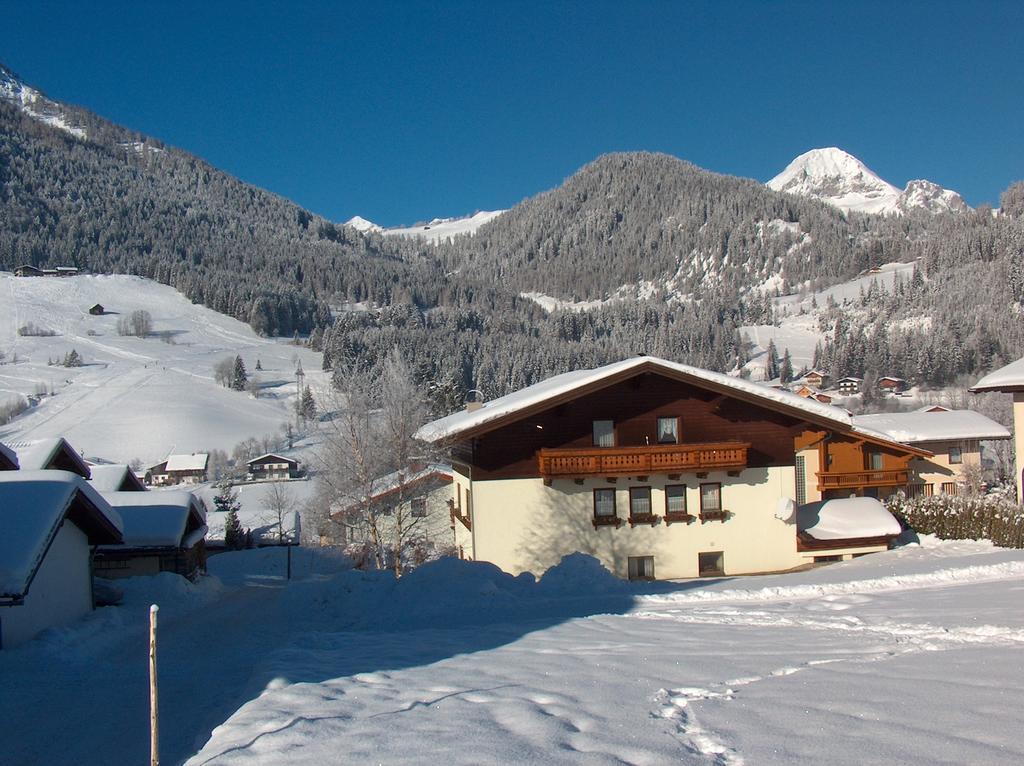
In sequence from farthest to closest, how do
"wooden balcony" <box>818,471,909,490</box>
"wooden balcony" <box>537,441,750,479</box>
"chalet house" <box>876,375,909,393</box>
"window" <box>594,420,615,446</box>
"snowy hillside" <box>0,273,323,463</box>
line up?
"chalet house" <box>876,375,909,393</box>
"snowy hillside" <box>0,273,323,463</box>
"wooden balcony" <box>818,471,909,490</box>
"window" <box>594,420,615,446</box>
"wooden balcony" <box>537,441,750,479</box>

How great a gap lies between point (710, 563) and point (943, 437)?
25.9 m

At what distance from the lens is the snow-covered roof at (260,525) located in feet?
195

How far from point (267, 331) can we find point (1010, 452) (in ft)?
538

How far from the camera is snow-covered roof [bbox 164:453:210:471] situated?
99887 millimetres

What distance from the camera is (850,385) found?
148 metres

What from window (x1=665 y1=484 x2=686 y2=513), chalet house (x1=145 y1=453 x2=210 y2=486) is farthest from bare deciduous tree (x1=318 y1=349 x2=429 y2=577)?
chalet house (x1=145 y1=453 x2=210 y2=486)

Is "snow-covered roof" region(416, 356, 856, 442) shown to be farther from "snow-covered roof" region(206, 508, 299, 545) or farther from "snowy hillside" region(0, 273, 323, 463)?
"snowy hillside" region(0, 273, 323, 463)

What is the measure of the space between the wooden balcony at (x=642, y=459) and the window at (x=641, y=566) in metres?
2.67

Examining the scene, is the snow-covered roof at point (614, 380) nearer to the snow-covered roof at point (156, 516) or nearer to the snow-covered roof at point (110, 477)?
the snow-covered roof at point (156, 516)

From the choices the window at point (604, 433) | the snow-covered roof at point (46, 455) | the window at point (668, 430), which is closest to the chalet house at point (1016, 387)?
the window at point (668, 430)

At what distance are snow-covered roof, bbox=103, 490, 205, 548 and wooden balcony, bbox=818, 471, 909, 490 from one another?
23.8 metres

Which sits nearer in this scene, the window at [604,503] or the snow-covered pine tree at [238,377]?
the window at [604,503]

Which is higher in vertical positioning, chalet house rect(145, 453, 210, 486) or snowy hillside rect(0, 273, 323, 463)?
snowy hillside rect(0, 273, 323, 463)

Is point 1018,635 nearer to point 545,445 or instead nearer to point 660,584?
point 660,584
